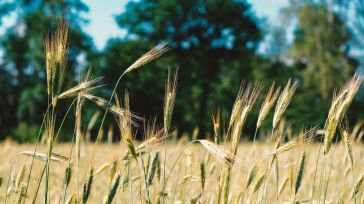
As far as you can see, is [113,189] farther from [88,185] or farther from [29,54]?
[29,54]

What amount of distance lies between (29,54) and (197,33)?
435 inches

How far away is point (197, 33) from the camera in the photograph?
98.5ft

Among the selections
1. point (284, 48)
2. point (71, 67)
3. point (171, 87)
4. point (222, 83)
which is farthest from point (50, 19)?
point (171, 87)

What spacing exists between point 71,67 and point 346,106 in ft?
88.7

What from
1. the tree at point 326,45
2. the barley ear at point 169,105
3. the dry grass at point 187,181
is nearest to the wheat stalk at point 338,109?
the dry grass at point 187,181

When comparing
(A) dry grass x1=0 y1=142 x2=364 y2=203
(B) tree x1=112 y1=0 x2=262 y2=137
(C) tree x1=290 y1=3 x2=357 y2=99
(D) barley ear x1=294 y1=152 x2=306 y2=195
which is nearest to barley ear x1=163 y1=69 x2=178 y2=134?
(A) dry grass x1=0 y1=142 x2=364 y2=203

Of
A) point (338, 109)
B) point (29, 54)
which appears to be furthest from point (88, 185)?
point (29, 54)

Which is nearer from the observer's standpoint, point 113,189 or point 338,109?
point 113,189

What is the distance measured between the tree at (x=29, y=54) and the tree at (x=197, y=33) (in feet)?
13.4

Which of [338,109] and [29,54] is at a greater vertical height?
[29,54]

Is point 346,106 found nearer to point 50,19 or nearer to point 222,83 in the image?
point 50,19

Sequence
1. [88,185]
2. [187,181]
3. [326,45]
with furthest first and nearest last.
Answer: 1. [326,45]
2. [187,181]
3. [88,185]

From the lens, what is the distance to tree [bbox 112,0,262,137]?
2984 centimetres

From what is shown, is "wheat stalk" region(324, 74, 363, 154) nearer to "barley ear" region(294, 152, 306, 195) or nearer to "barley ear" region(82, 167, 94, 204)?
"barley ear" region(294, 152, 306, 195)
